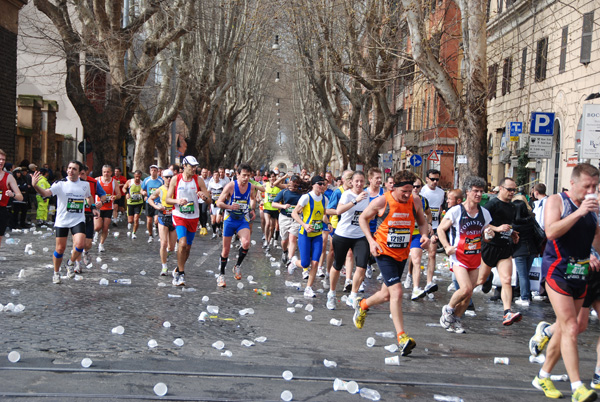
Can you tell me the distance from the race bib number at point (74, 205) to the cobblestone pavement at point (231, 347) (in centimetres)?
103

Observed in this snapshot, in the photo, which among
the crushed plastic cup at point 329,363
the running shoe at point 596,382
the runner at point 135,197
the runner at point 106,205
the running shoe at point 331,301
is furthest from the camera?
the runner at point 135,197

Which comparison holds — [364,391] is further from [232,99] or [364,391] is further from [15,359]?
[232,99]

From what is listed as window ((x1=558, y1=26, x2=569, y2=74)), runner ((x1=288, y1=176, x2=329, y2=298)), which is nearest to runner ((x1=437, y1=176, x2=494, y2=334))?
runner ((x1=288, y1=176, x2=329, y2=298))

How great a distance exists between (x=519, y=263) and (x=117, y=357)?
21.0 ft

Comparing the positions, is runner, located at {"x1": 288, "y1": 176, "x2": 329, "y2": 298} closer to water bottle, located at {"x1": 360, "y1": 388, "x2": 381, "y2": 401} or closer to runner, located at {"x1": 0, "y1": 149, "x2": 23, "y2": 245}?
runner, located at {"x1": 0, "y1": 149, "x2": 23, "y2": 245}

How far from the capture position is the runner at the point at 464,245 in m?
8.12

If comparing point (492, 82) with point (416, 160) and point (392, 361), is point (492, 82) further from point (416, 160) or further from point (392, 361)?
point (392, 361)

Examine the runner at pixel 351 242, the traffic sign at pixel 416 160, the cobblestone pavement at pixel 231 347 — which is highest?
the traffic sign at pixel 416 160

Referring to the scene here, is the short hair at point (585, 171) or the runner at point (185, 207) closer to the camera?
the short hair at point (585, 171)

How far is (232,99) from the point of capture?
152 ft

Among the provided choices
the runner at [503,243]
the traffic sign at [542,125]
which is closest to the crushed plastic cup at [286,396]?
the runner at [503,243]

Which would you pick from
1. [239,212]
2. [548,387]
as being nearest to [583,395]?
[548,387]

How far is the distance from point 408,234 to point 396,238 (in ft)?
0.51

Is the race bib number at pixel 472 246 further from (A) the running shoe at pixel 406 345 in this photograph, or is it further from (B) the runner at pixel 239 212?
(B) the runner at pixel 239 212
